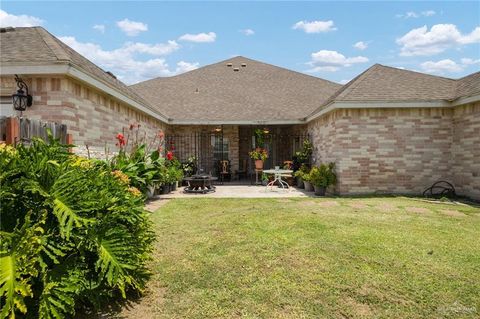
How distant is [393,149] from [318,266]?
8443mm

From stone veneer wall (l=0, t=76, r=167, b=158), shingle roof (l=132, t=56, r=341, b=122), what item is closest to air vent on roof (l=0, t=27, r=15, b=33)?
stone veneer wall (l=0, t=76, r=167, b=158)

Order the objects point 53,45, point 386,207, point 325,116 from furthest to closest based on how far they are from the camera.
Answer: point 325,116 < point 386,207 < point 53,45

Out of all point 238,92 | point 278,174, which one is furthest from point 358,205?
point 238,92

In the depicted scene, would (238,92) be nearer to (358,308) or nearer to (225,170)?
(225,170)

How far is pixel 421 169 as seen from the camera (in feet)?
36.6

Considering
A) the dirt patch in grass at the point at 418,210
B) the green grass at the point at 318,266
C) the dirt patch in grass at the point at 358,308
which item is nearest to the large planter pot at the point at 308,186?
the dirt patch in grass at the point at 418,210

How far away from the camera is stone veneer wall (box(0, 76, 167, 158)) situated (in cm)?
687

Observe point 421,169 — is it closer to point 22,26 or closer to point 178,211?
point 178,211

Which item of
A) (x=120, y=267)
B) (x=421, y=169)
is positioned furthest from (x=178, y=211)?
(x=421, y=169)

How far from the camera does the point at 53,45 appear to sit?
780cm

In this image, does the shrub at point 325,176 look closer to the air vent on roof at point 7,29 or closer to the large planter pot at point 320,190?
the large planter pot at point 320,190

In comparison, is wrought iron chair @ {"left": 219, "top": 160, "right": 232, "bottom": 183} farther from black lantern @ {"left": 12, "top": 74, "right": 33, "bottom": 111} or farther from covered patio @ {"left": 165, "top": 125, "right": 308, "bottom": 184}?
black lantern @ {"left": 12, "top": 74, "right": 33, "bottom": 111}

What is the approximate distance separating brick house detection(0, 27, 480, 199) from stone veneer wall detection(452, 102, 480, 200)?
32mm

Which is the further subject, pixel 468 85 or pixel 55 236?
pixel 468 85
